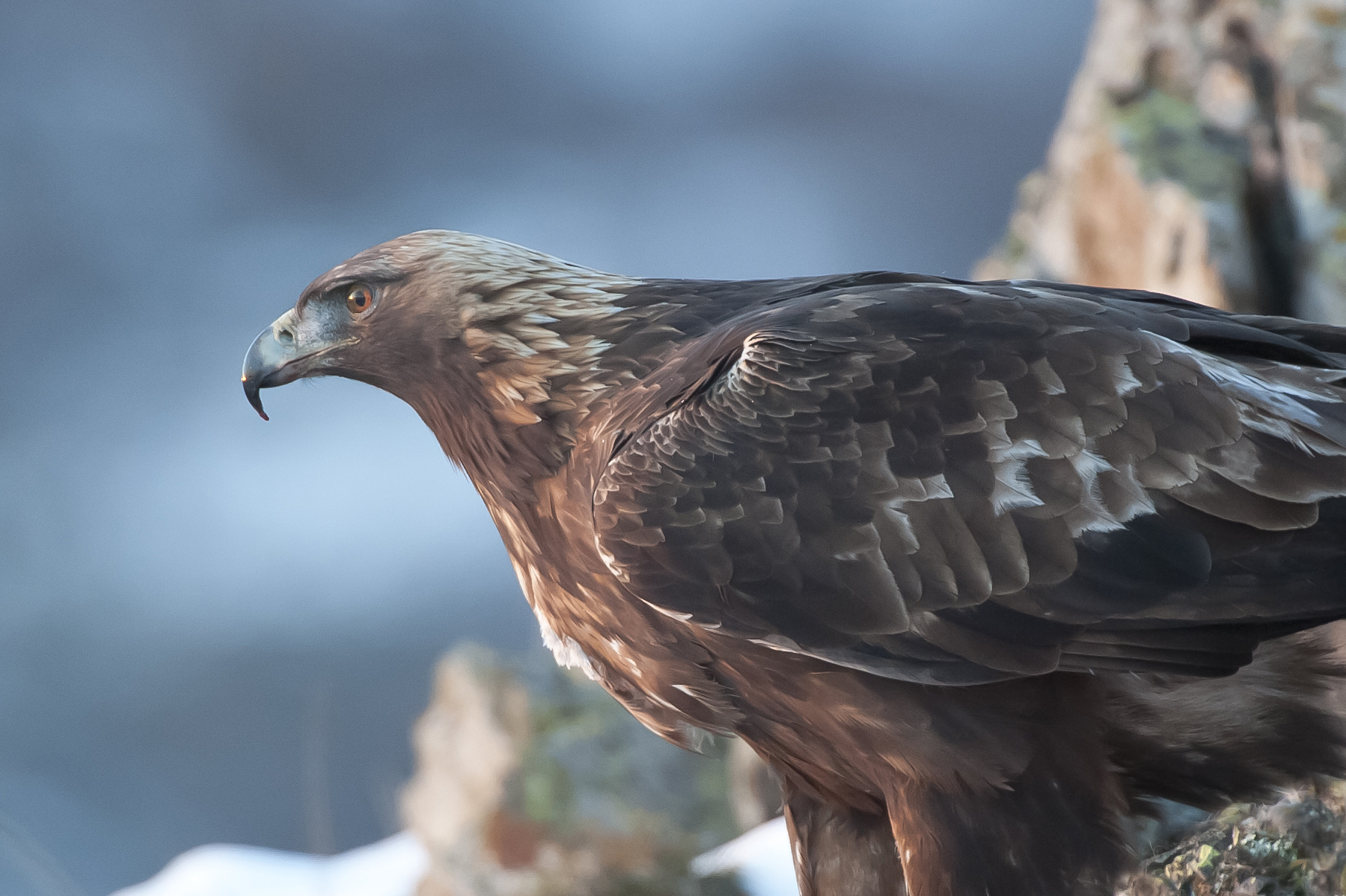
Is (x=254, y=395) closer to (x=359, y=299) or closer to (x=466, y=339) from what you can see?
(x=359, y=299)

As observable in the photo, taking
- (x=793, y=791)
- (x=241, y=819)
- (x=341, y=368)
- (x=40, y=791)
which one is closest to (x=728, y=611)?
(x=793, y=791)

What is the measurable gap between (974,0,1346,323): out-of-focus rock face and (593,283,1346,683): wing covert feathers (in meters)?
6.23

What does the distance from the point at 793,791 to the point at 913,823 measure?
597 millimetres

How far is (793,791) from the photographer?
8.88 ft

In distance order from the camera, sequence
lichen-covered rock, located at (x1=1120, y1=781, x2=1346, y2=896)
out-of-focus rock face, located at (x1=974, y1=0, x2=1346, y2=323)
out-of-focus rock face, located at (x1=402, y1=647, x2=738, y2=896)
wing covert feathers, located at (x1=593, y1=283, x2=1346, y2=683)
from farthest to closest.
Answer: out-of-focus rock face, located at (x1=974, y1=0, x2=1346, y2=323), out-of-focus rock face, located at (x1=402, y1=647, x2=738, y2=896), lichen-covered rock, located at (x1=1120, y1=781, x2=1346, y2=896), wing covert feathers, located at (x1=593, y1=283, x2=1346, y2=683)

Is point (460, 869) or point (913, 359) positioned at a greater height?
point (913, 359)

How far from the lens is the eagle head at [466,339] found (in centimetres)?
251

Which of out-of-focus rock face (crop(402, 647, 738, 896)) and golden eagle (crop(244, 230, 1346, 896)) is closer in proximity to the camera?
golden eagle (crop(244, 230, 1346, 896))

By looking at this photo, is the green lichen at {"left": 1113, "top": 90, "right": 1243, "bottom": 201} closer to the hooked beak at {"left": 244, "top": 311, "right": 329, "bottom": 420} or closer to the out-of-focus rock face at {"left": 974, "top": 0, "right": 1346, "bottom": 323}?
the out-of-focus rock face at {"left": 974, "top": 0, "right": 1346, "bottom": 323}

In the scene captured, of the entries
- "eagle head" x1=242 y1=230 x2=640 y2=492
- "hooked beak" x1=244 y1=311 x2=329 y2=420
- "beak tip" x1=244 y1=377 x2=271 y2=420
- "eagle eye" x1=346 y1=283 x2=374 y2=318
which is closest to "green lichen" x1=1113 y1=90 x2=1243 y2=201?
"eagle head" x1=242 y1=230 x2=640 y2=492

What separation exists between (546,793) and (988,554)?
4.48m

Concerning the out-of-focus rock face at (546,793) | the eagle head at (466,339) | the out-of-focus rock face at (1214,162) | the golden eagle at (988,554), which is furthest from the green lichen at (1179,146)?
the eagle head at (466,339)

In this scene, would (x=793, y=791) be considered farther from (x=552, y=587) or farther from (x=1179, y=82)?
(x=1179, y=82)

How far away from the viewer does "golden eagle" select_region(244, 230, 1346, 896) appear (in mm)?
1991
